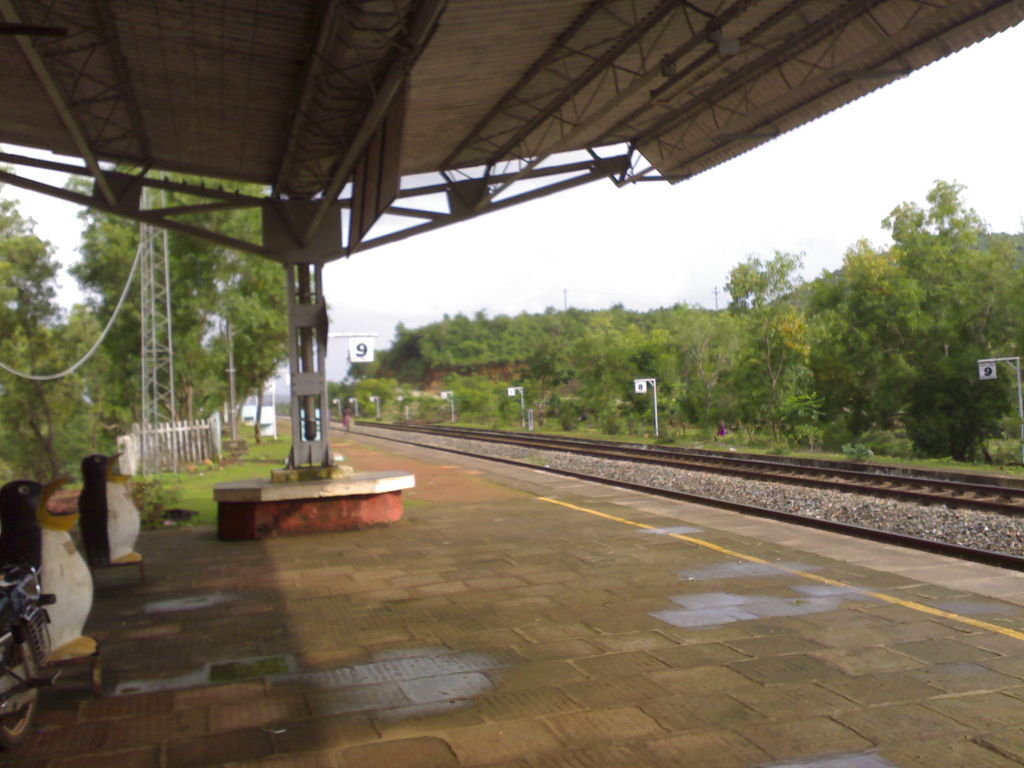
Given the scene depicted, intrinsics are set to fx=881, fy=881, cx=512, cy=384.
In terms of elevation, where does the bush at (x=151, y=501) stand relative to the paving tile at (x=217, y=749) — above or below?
above

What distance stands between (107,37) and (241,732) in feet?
23.6

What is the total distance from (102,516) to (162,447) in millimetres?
17089

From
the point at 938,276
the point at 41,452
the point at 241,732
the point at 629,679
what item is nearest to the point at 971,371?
the point at 938,276

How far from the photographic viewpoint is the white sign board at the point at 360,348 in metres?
35.7

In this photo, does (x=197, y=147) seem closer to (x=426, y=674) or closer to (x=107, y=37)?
(x=107, y=37)

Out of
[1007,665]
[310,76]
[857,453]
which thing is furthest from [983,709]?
[857,453]

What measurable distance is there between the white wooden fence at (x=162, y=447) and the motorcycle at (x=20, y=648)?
18438 millimetres

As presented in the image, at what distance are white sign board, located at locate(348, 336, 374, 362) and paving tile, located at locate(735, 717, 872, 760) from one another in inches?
1256

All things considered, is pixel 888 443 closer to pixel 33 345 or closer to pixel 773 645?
pixel 773 645

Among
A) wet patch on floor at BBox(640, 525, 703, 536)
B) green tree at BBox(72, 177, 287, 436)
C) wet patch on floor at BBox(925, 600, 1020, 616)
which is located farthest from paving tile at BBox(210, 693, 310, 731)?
green tree at BBox(72, 177, 287, 436)

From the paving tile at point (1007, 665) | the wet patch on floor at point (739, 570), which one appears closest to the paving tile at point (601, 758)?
the paving tile at point (1007, 665)

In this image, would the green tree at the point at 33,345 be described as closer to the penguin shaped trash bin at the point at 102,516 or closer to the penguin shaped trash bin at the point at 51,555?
the penguin shaped trash bin at the point at 102,516

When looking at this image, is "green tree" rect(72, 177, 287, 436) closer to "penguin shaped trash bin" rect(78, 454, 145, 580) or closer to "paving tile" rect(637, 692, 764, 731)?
"penguin shaped trash bin" rect(78, 454, 145, 580)

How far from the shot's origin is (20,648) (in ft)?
14.6
